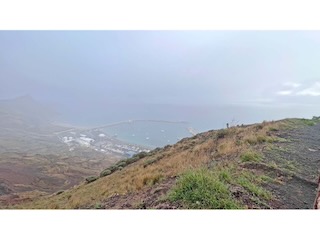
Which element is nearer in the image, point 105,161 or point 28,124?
point 105,161

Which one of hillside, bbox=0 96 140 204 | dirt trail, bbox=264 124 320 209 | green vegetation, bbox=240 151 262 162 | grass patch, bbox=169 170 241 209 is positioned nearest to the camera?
grass patch, bbox=169 170 241 209

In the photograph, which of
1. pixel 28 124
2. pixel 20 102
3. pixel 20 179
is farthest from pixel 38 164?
pixel 20 102

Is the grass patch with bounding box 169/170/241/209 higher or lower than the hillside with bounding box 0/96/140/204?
higher

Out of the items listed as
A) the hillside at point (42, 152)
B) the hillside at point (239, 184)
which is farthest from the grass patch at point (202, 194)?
the hillside at point (42, 152)

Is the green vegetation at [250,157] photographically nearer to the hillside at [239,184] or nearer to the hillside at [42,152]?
the hillside at [239,184]

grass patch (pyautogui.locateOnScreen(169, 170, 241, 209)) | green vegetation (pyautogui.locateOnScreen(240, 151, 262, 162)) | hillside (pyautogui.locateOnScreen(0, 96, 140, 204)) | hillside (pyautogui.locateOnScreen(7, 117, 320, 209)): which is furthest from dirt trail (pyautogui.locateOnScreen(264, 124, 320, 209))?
hillside (pyautogui.locateOnScreen(0, 96, 140, 204))

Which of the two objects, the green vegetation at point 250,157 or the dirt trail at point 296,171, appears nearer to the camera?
the dirt trail at point 296,171

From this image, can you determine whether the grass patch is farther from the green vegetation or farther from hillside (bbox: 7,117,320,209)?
the green vegetation
